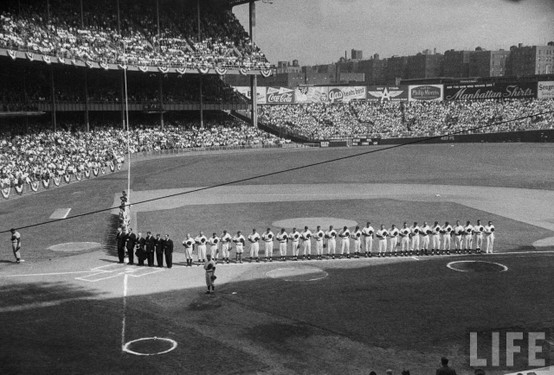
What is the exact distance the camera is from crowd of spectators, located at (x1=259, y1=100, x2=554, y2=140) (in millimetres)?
82688

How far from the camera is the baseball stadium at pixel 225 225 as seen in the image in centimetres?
1315

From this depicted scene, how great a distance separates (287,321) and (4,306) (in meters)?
8.08

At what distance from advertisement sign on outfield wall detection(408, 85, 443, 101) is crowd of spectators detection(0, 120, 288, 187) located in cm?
3041

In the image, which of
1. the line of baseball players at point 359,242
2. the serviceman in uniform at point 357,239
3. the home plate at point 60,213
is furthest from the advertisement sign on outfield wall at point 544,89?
the home plate at point 60,213

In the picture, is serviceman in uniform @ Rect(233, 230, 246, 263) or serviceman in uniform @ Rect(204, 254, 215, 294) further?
serviceman in uniform @ Rect(233, 230, 246, 263)

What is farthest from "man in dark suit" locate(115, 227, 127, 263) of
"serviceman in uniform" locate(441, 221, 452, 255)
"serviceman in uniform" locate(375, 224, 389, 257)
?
"serviceman in uniform" locate(441, 221, 452, 255)

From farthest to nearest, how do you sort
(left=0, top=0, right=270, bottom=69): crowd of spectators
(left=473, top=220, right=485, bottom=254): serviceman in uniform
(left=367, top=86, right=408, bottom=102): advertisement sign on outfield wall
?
(left=367, top=86, right=408, bottom=102): advertisement sign on outfield wall < (left=0, top=0, right=270, bottom=69): crowd of spectators < (left=473, top=220, right=485, bottom=254): serviceman in uniform

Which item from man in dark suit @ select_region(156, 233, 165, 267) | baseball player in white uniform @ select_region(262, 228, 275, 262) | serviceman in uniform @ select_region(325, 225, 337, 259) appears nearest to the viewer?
man in dark suit @ select_region(156, 233, 165, 267)

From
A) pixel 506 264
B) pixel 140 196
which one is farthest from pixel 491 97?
pixel 506 264

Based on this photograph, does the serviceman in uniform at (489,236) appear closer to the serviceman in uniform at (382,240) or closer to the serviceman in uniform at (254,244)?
the serviceman in uniform at (382,240)

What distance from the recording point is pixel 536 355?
12.4 meters

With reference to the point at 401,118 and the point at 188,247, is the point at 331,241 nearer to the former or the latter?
the point at 188,247

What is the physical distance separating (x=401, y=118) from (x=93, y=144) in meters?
51.1
